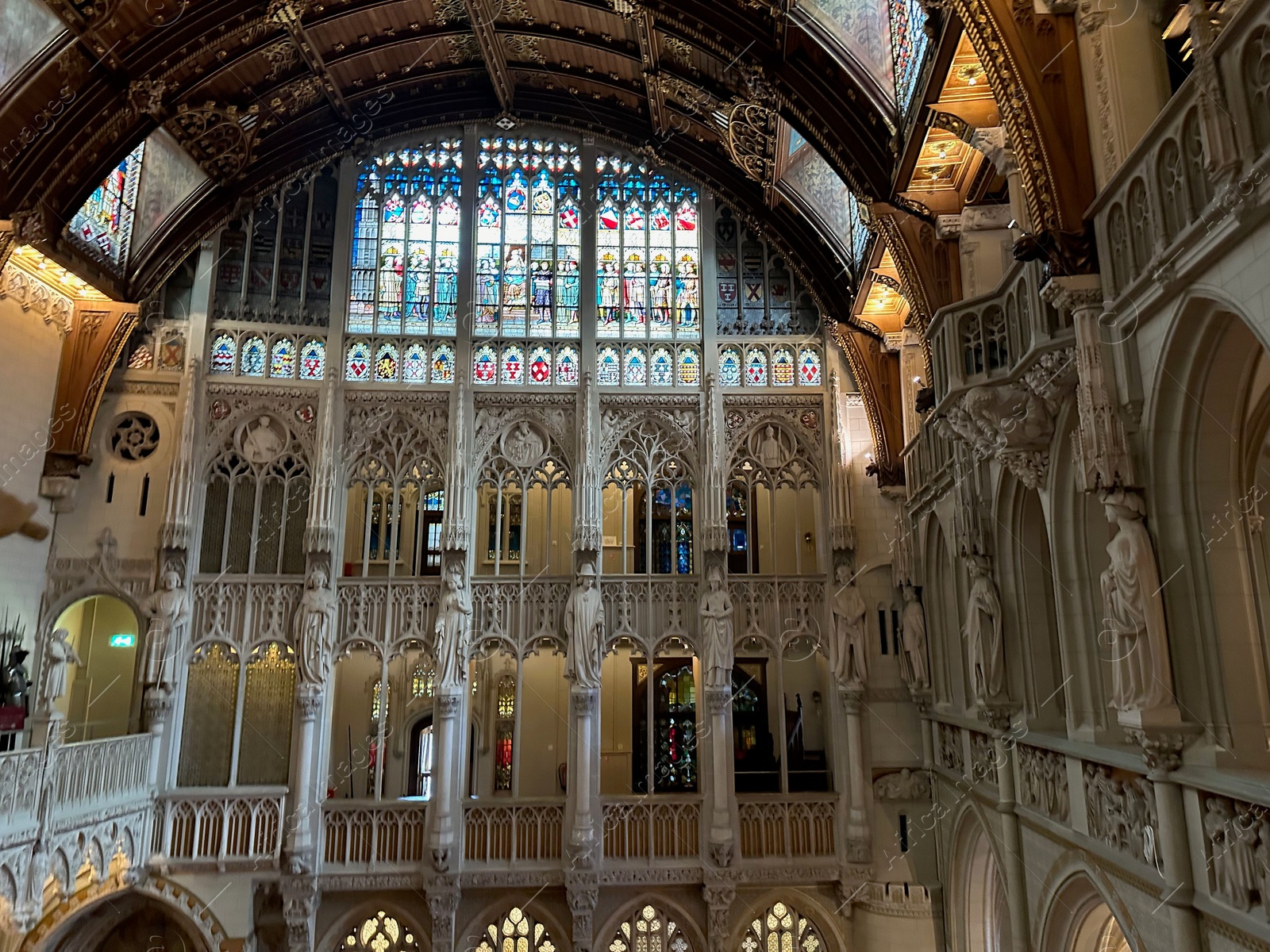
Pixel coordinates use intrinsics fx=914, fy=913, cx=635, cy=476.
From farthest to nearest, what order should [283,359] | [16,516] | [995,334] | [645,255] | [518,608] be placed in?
[645,255] < [283,359] < [518,608] < [16,516] < [995,334]

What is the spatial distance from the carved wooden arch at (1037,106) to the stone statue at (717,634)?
9.77 metres

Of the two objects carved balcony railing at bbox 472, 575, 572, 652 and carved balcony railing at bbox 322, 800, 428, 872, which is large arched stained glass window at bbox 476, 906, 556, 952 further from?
carved balcony railing at bbox 472, 575, 572, 652

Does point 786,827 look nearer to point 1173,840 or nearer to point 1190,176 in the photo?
point 1173,840

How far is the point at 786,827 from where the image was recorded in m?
16.4

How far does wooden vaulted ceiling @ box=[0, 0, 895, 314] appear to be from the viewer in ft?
43.0

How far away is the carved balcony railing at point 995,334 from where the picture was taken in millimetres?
9086

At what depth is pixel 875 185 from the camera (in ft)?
41.8

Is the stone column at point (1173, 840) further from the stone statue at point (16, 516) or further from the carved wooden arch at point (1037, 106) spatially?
the stone statue at point (16, 516)

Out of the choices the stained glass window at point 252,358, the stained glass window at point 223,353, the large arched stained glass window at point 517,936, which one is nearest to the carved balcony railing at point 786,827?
the large arched stained glass window at point 517,936

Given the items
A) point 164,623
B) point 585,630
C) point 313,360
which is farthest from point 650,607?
point 164,623

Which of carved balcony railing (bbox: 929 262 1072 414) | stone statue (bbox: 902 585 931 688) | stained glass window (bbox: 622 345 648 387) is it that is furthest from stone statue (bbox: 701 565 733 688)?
carved balcony railing (bbox: 929 262 1072 414)

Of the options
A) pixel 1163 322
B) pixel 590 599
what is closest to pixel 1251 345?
pixel 1163 322

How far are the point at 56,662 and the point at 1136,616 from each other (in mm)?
15720

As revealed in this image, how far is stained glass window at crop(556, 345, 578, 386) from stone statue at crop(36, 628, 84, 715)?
9789 mm
